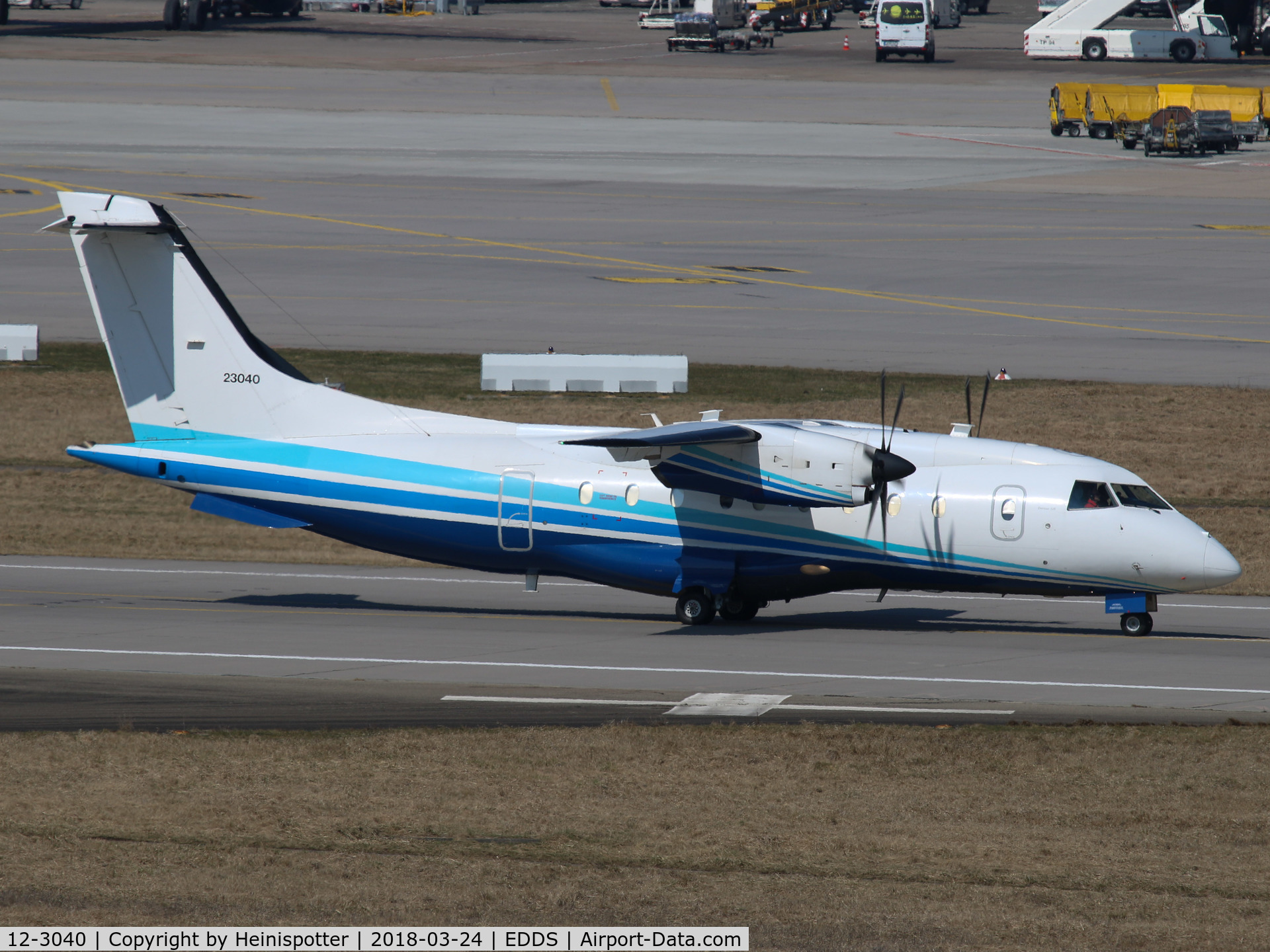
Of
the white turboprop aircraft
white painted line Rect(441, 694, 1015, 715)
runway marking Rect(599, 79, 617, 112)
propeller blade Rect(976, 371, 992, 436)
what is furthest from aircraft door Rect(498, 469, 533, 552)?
runway marking Rect(599, 79, 617, 112)

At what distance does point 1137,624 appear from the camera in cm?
2766

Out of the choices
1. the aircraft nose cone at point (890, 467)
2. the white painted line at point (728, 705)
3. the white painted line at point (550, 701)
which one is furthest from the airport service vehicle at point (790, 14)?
the white painted line at point (550, 701)

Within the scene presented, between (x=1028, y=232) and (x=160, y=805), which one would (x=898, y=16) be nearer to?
(x=1028, y=232)

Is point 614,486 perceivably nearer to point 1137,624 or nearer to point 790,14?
point 1137,624

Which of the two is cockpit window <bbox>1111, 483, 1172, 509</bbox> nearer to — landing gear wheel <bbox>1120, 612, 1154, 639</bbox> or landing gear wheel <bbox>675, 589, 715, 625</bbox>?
landing gear wheel <bbox>1120, 612, 1154, 639</bbox>

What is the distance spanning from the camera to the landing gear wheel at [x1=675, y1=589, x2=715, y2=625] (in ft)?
95.5

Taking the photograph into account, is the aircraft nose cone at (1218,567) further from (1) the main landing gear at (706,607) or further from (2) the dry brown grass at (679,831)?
(1) the main landing gear at (706,607)

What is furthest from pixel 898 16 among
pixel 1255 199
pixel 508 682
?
pixel 508 682

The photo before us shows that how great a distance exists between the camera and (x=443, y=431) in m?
30.0

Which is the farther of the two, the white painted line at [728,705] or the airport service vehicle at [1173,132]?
the airport service vehicle at [1173,132]

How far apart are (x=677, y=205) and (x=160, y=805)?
192 ft

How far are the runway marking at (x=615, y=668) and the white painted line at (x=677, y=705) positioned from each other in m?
1.71

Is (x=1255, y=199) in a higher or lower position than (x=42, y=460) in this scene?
higher
